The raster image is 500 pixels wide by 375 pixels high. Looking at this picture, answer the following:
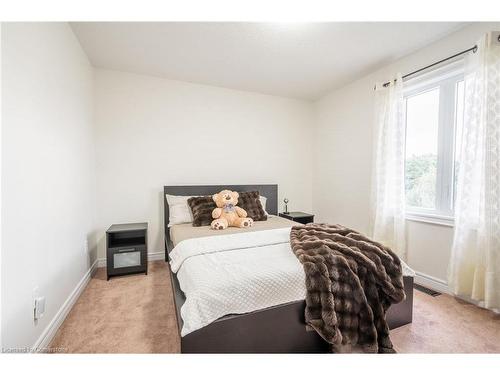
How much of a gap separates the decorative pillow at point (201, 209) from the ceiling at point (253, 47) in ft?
5.14

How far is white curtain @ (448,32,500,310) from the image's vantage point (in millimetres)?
1735

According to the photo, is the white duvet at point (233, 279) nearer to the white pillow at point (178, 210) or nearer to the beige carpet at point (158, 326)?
the beige carpet at point (158, 326)

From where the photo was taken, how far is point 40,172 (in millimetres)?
1469

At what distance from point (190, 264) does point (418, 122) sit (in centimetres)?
271

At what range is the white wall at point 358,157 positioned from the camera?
218cm

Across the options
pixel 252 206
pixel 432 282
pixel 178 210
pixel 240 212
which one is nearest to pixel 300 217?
pixel 252 206

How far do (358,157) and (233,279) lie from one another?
101 inches

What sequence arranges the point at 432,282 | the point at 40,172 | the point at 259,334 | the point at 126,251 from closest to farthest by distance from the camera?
1. the point at 259,334
2. the point at 40,172
3. the point at 432,282
4. the point at 126,251

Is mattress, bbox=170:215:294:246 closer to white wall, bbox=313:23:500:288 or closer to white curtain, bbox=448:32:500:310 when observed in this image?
white wall, bbox=313:23:500:288

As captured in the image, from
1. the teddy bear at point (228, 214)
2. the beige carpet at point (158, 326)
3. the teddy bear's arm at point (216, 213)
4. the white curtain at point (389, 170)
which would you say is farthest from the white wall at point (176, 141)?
the white curtain at point (389, 170)

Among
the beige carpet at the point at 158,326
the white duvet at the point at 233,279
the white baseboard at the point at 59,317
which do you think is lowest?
the beige carpet at the point at 158,326

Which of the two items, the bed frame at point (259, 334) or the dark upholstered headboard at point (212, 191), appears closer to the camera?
the bed frame at point (259, 334)

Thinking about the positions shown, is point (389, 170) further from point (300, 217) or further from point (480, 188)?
point (300, 217)
